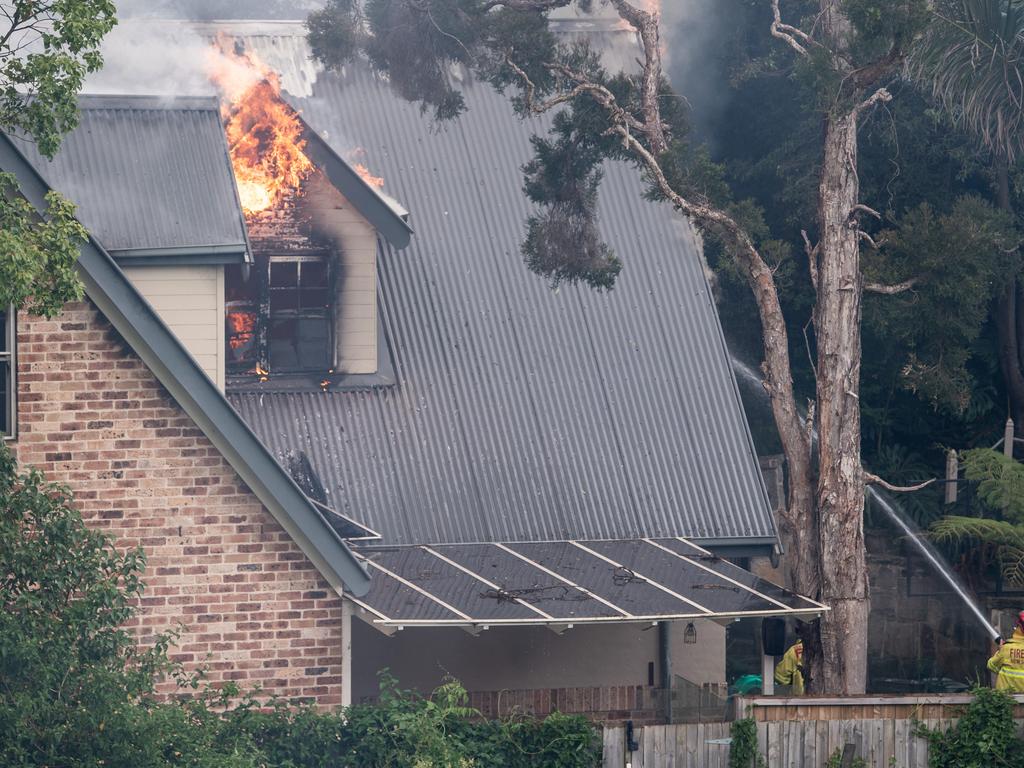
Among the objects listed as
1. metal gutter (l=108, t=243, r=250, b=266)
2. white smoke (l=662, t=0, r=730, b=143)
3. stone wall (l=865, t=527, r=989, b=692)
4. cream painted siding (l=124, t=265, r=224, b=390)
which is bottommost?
stone wall (l=865, t=527, r=989, b=692)

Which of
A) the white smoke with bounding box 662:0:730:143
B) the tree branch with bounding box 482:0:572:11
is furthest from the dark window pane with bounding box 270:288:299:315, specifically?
the white smoke with bounding box 662:0:730:143

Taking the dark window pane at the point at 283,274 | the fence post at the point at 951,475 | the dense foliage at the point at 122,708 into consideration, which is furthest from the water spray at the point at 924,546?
the dense foliage at the point at 122,708

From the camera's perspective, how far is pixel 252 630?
16.1 m

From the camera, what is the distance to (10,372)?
1570cm

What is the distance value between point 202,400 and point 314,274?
233 inches

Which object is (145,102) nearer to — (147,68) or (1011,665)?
(147,68)

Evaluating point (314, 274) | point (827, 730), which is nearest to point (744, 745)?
point (827, 730)

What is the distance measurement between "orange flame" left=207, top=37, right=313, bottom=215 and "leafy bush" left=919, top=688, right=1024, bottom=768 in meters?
10.2

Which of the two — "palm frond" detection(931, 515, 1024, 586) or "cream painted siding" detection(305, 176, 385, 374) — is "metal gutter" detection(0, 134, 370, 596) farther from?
"palm frond" detection(931, 515, 1024, 586)

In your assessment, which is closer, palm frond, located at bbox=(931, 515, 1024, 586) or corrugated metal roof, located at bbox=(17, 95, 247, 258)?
corrugated metal roof, located at bbox=(17, 95, 247, 258)

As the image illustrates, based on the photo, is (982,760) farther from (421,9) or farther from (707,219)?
(421,9)

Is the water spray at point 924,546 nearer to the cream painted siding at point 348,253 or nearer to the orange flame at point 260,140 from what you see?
the cream painted siding at point 348,253

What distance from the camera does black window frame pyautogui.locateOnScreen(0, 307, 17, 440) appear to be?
616 inches

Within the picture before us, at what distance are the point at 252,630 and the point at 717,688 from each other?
6.38 meters
